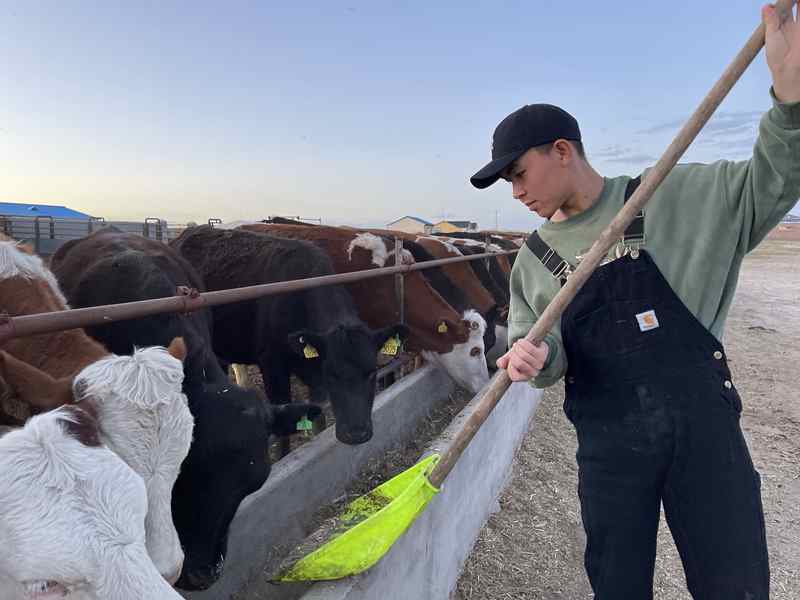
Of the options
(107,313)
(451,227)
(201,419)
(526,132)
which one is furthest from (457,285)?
(451,227)

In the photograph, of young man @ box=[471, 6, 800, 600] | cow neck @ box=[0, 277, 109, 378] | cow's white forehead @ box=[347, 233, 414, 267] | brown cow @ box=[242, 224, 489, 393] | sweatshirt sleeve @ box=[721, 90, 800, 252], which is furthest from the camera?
cow's white forehead @ box=[347, 233, 414, 267]

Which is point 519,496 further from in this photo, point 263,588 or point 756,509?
point 756,509

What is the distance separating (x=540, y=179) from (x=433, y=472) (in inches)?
44.9

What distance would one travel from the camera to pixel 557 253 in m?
1.96

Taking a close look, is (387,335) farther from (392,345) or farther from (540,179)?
(540,179)

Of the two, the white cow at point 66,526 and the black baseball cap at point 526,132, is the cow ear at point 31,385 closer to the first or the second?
the white cow at point 66,526

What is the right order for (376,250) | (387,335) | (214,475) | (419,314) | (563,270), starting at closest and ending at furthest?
(563,270)
(214,475)
(387,335)
(419,314)
(376,250)

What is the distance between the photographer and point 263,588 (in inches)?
109

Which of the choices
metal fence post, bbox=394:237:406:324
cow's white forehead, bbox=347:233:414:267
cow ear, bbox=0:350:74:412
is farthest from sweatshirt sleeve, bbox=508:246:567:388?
cow's white forehead, bbox=347:233:414:267

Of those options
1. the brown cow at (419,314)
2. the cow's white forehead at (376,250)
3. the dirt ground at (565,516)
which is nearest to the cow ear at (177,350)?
the dirt ground at (565,516)

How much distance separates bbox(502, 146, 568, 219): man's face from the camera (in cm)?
183

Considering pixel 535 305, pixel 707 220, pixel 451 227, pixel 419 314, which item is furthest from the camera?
pixel 451 227

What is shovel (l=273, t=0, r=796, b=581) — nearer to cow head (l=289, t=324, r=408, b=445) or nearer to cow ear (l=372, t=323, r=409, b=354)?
cow head (l=289, t=324, r=408, b=445)

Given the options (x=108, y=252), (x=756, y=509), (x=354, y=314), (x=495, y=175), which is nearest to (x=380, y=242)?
(x=354, y=314)
